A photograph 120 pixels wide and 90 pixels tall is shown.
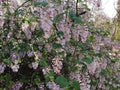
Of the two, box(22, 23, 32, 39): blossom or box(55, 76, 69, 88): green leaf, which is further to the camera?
box(22, 23, 32, 39): blossom

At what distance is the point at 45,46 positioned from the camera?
3760mm

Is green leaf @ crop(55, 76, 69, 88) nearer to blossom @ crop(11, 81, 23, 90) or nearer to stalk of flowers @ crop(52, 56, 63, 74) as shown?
stalk of flowers @ crop(52, 56, 63, 74)

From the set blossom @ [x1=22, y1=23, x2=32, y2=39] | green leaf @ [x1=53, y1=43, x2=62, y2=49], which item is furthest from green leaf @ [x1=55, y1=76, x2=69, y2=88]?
blossom @ [x1=22, y1=23, x2=32, y2=39]

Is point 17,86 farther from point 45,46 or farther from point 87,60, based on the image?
point 87,60

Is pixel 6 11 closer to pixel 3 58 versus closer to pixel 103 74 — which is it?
pixel 3 58

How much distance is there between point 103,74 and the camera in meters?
4.64

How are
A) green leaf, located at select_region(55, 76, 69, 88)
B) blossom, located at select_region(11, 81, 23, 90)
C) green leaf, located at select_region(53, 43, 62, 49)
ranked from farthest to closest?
blossom, located at select_region(11, 81, 23, 90)
green leaf, located at select_region(53, 43, 62, 49)
green leaf, located at select_region(55, 76, 69, 88)

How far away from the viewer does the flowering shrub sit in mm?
3592

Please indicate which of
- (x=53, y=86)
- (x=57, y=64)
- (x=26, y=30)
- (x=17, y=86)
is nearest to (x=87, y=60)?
(x=57, y=64)

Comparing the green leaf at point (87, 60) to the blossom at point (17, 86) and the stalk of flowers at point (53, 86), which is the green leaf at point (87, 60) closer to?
the stalk of flowers at point (53, 86)

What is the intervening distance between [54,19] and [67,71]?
0.66m

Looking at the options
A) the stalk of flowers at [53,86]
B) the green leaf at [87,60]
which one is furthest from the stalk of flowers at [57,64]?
the green leaf at [87,60]

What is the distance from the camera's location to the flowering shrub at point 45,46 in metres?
3.59

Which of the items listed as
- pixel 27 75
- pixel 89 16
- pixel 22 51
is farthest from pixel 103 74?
pixel 22 51
